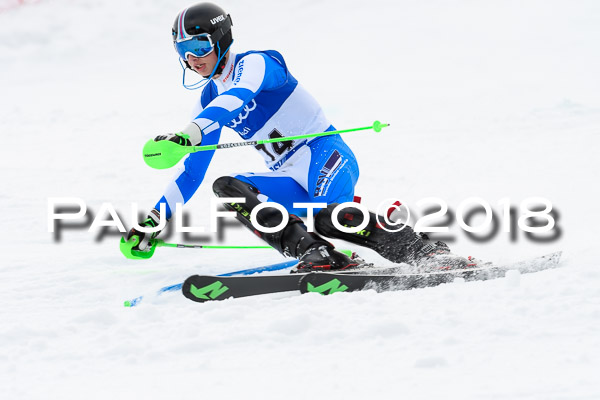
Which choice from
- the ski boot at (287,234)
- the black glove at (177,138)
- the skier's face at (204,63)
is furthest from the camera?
the skier's face at (204,63)

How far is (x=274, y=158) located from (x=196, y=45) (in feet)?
2.66

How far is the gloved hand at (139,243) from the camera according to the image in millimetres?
3938

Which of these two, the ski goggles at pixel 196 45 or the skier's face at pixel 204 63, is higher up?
the ski goggles at pixel 196 45

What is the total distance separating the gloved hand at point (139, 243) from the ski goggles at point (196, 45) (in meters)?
1.02

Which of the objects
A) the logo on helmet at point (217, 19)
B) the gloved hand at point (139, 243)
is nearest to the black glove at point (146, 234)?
the gloved hand at point (139, 243)

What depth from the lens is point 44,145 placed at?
11438 mm

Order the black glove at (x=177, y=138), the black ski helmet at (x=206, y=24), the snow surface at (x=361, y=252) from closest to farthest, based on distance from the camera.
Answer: the snow surface at (x=361, y=252) → the black glove at (x=177, y=138) → the black ski helmet at (x=206, y=24)

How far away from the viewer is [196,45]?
382 centimetres

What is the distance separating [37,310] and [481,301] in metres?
2.11

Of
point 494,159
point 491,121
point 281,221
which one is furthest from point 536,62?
point 281,221

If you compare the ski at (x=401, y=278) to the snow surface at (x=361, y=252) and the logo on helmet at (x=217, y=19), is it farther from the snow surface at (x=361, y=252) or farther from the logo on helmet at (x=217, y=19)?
the logo on helmet at (x=217, y=19)

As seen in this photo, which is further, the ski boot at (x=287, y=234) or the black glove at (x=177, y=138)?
the ski boot at (x=287, y=234)

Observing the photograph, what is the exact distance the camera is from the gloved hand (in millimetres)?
3938

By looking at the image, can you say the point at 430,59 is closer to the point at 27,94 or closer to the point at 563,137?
the point at 563,137
